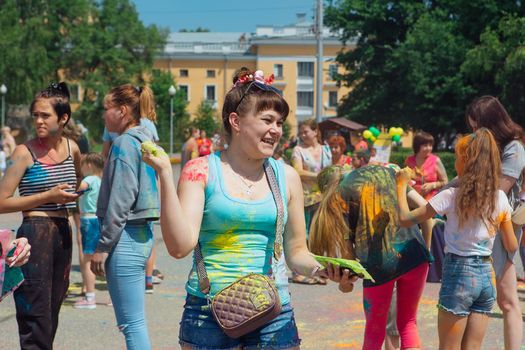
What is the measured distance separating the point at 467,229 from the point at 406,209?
356mm

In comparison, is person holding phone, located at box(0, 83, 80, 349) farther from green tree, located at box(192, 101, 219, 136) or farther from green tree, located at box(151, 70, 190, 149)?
green tree, located at box(192, 101, 219, 136)

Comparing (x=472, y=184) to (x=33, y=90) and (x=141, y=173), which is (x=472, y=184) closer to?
(x=141, y=173)

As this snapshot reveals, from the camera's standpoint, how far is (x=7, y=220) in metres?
10.3

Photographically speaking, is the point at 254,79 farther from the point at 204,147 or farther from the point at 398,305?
the point at 204,147

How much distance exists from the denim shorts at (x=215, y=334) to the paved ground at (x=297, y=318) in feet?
9.66

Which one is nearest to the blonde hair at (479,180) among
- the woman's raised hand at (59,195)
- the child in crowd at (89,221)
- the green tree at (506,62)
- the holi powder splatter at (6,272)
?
the woman's raised hand at (59,195)

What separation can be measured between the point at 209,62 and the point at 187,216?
299ft

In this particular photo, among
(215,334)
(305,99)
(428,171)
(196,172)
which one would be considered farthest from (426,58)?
(305,99)

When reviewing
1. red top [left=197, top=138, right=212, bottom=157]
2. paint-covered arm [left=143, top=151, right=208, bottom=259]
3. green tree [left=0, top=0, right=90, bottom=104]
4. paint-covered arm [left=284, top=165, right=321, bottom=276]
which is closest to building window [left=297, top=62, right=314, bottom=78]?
green tree [left=0, top=0, right=90, bottom=104]

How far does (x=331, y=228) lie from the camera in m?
4.68

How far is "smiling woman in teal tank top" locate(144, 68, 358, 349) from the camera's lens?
3.16 meters

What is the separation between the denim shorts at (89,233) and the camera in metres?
7.59

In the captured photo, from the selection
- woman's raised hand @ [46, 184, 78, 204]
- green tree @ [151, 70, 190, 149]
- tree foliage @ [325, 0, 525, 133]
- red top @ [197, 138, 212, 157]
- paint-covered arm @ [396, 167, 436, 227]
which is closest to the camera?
woman's raised hand @ [46, 184, 78, 204]

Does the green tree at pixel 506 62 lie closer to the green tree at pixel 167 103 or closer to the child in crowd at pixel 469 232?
the child in crowd at pixel 469 232
